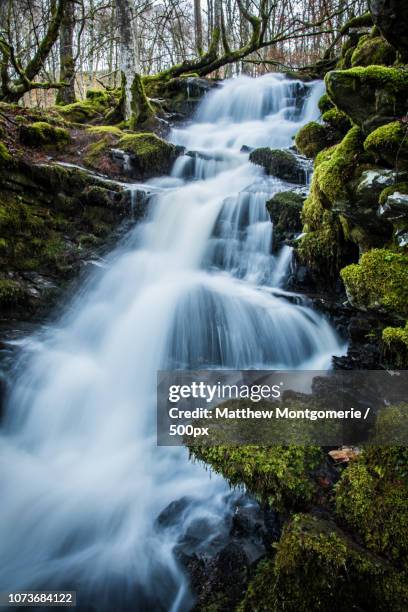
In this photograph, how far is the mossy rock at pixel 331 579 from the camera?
85.2 inches

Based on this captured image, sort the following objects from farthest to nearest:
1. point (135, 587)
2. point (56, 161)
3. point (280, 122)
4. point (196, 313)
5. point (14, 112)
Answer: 1. point (280, 122)
2. point (14, 112)
3. point (56, 161)
4. point (196, 313)
5. point (135, 587)

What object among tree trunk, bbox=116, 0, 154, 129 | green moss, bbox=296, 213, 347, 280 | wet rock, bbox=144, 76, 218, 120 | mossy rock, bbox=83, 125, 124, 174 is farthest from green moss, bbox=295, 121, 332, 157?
wet rock, bbox=144, 76, 218, 120

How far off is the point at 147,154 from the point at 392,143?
6731 millimetres

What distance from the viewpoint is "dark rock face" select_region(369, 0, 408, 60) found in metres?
2.93

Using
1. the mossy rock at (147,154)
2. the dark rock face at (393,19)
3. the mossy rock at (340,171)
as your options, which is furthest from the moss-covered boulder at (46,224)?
the dark rock face at (393,19)

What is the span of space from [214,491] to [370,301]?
228 cm

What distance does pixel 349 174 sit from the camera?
4.11 meters

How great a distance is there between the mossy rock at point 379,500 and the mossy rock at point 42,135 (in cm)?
874

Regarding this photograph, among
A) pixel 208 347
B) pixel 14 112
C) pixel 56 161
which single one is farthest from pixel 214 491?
pixel 14 112

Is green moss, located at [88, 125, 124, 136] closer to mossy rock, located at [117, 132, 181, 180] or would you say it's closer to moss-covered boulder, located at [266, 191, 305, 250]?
mossy rock, located at [117, 132, 181, 180]

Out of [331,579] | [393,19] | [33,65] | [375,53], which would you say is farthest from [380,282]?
[33,65]

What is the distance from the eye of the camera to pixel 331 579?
7.14 ft

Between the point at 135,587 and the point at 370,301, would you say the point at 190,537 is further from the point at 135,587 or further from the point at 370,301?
the point at 370,301

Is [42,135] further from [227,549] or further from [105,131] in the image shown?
[227,549]
